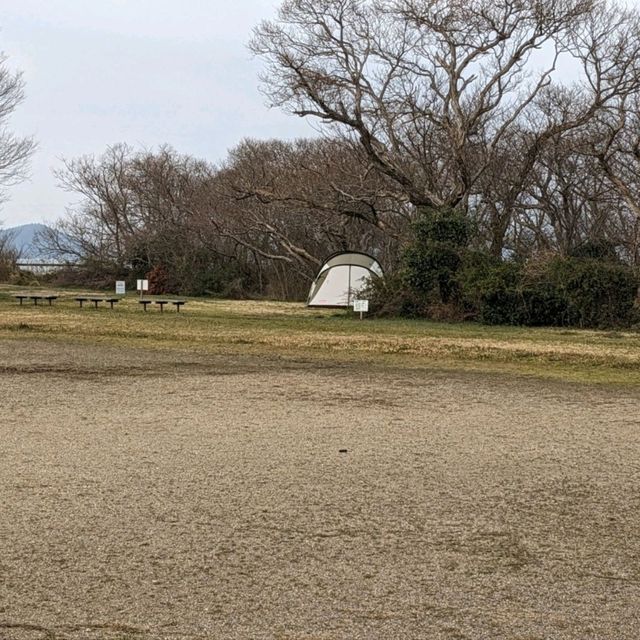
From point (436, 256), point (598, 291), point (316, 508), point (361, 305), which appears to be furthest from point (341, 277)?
point (316, 508)

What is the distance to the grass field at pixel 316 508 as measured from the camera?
339cm

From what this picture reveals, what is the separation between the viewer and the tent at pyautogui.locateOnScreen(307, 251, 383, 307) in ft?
100

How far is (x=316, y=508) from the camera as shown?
482 cm

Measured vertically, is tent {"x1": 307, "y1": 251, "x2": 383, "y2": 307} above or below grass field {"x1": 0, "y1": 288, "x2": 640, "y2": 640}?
above

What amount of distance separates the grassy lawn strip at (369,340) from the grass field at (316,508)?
6.94ft

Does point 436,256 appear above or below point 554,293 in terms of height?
above

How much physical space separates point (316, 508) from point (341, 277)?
86.4 feet

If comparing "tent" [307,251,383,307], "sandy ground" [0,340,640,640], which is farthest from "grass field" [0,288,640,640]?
"tent" [307,251,383,307]

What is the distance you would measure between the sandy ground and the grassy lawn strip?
Result: 4271 mm

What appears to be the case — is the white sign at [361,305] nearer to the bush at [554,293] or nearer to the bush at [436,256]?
the bush at [436,256]

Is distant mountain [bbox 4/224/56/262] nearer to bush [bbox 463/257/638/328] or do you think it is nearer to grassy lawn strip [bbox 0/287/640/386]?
grassy lawn strip [bbox 0/287/640/386]

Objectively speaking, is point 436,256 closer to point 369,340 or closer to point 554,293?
point 554,293

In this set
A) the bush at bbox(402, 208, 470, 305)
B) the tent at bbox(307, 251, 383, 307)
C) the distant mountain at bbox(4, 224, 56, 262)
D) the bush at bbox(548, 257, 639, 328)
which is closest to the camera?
the bush at bbox(548, 257, 639, 328)

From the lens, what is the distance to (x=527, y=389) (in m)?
10.0
